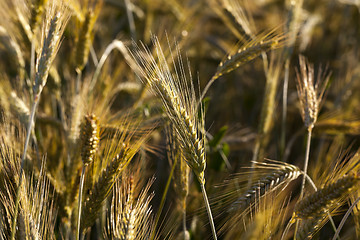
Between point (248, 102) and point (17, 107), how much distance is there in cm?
179

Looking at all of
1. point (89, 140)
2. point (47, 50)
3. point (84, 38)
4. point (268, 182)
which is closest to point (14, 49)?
point (84, 38)

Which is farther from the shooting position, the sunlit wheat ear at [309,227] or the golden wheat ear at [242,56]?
the golden wheat ear at [242,56]

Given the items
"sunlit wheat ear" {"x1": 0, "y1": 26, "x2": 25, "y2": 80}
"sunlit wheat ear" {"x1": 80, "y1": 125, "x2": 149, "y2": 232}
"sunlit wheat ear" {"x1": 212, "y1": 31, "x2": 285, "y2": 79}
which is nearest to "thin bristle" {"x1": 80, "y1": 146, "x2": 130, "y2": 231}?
"sunlit wheat ear" {"x1": 80, "y1": 125, "x2": 149, "y2": 232}

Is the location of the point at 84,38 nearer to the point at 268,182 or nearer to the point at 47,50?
the point at 47,50

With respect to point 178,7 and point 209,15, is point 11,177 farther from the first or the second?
point 209,15

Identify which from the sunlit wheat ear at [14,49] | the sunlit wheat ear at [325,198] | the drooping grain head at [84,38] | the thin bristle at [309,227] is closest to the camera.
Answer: the sunlit wheat ear at [325,198]

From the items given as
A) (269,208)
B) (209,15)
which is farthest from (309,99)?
(209,15)

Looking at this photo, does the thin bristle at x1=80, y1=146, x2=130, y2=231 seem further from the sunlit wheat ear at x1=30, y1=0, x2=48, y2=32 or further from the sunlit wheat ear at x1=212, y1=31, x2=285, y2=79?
the sunlit wheat ear at x1=30, y1=0, x2=48, y2=32

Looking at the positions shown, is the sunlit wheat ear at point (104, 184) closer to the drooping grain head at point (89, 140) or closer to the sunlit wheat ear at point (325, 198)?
the drooping grain head at point (89, 140)

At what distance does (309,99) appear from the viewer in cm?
151

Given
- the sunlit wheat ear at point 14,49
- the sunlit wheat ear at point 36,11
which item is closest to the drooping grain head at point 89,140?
the sunlit wheat ear at point 36,11

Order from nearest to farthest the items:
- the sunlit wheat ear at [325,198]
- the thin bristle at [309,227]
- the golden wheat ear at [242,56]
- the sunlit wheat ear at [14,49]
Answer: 1. the sunlit wheat ear at [325,198]
2. the thin bristle at [309,227]
3. the golden wheat ear at [242,56]
4. the sunlit wheat ear at [14,49]

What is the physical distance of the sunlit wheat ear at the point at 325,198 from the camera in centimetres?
110

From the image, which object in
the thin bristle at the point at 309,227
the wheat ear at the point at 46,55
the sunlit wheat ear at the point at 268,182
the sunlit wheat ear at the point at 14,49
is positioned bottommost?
the thin bristle at the point at 309,227
